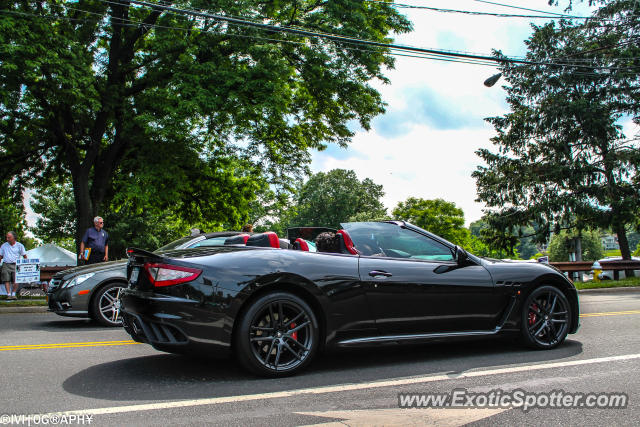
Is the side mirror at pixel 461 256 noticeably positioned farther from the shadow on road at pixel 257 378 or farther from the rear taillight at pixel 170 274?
the rear taillight at pixel 170 274

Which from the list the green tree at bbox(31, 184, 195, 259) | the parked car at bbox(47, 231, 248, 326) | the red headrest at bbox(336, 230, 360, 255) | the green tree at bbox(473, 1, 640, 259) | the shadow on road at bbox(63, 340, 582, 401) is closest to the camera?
the shadow on road at bbox(63, 340, 582, 401)

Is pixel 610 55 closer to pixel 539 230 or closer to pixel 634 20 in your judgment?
pixel 634 20

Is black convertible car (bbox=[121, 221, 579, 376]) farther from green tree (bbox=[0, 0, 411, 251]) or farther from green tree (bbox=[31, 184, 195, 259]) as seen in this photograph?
green tree (bbox=[31, 184, 195, 259])

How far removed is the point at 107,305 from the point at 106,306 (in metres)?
0.03

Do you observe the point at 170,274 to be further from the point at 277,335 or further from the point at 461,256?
the point at 461,256

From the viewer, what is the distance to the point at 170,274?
4262 millimetres

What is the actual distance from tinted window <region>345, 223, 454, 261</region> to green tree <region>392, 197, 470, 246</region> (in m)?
59.9

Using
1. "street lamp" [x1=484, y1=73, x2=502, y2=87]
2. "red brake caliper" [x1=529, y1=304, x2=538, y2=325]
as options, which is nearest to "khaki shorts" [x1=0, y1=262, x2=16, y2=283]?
"red brake caliper" [x1=529, y1=304, x2=538, y2=325]

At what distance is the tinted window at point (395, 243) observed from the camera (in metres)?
5.23

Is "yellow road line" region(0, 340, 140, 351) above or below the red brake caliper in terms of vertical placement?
below

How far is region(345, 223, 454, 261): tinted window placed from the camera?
523 cm

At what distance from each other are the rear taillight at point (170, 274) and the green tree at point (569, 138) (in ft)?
76.4

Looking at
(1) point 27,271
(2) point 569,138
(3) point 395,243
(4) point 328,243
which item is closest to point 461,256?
(3) point 395,243

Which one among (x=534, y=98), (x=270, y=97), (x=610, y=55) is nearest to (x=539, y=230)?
(x=534, y=98)
